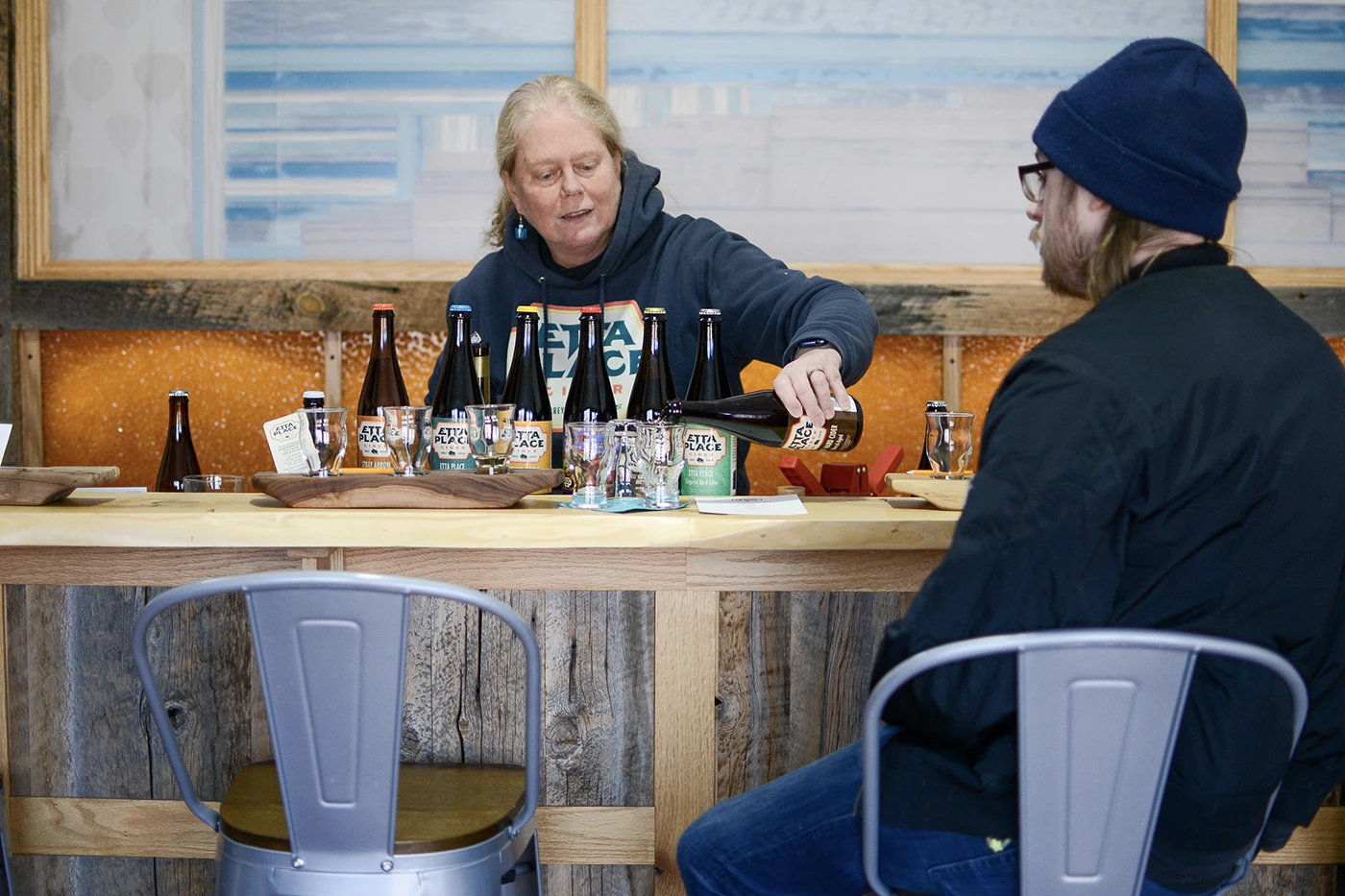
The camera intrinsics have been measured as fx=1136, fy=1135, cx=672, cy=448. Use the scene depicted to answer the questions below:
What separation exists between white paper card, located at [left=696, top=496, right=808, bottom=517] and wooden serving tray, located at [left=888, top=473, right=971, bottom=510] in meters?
0.17

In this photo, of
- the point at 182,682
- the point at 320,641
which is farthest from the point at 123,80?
the point at 320,641

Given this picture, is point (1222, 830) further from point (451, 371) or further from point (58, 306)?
point (58, 306)

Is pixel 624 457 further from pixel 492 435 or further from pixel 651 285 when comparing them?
pixel 651 285

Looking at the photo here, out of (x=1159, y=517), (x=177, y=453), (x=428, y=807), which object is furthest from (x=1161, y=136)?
(x=177, y=453)

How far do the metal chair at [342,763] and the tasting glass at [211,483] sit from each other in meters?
0.86

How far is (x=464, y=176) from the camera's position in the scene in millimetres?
3080

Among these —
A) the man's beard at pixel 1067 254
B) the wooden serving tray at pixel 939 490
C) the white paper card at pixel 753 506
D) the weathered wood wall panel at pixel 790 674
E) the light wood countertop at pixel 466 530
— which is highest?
the man's beard at pixel 1067 254

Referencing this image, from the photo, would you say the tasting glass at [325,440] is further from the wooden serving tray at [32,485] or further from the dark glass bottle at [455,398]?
the wooden serving tray at [32,485]

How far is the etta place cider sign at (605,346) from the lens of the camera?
86.0 inches

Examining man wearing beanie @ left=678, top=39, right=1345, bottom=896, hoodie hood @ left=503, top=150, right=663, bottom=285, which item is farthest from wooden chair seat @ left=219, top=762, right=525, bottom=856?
hoodie hood @ left=503, top=150, right=663, bottom=285

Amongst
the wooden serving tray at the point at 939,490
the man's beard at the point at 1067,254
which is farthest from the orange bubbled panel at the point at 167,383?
the man's beard at the point at 1067,254

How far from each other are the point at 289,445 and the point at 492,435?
31cm

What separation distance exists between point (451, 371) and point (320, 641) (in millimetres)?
1001

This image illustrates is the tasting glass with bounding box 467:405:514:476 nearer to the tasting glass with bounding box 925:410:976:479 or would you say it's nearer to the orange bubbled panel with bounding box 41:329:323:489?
the tasting glass with bounding box 925:410:976:479
